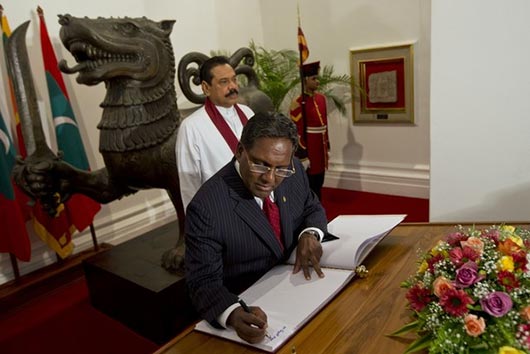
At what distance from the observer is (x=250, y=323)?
1175 mm

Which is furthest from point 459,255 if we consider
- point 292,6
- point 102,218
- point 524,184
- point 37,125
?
point 292,6

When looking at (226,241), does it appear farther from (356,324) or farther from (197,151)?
(197,151)

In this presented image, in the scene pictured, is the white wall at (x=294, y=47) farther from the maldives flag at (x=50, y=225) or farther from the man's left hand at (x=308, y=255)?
the man's left hand at (x=308, y=255)

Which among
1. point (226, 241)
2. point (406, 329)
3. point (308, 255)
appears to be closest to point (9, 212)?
point (226, 241)

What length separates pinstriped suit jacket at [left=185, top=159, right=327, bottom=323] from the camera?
135cm

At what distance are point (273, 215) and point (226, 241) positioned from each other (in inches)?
9.2

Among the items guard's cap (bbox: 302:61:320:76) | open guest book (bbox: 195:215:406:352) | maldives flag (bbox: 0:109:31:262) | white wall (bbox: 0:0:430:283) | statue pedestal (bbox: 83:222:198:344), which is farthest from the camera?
guard's cap (bbox: 302:61:320:76)

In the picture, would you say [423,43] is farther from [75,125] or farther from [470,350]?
[470,350]

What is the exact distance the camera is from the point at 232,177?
59.8 inches

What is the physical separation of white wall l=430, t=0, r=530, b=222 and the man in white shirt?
130cm

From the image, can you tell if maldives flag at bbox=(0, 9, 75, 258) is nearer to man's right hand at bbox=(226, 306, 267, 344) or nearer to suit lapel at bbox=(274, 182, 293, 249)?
suit lapel at bbox=(274, 182, 293, 249)

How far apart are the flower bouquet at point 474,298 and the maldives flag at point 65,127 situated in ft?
11.2

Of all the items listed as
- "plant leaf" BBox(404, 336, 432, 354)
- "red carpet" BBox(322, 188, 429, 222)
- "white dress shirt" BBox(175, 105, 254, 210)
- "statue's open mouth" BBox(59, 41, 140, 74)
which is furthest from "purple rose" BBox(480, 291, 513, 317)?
"red carpet" BBox(322, 188, 429, 222)

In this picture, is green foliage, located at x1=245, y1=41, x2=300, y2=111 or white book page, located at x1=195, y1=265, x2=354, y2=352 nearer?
white book page, located at x1=195, y1=265, x2=354, y2=352
